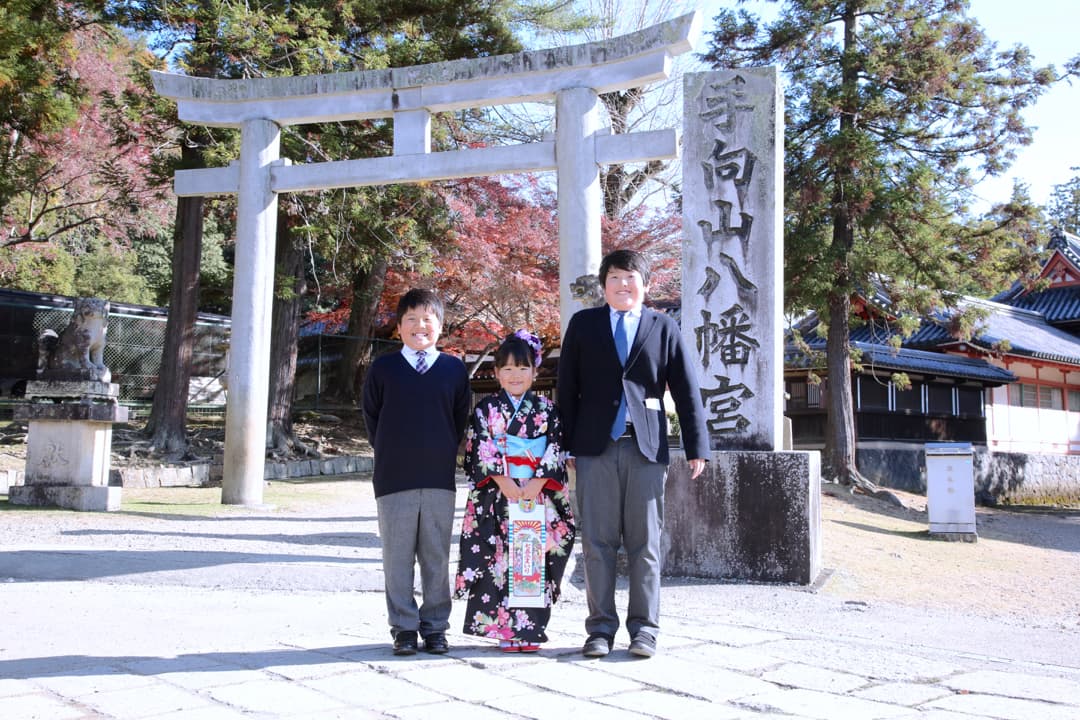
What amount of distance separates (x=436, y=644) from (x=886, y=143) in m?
13.1

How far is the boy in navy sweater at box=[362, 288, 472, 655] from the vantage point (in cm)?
378

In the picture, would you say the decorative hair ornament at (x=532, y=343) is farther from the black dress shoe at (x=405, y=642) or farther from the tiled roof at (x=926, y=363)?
the tiled roof at (x=926, y=363)

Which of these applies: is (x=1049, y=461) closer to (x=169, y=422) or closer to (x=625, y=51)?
(x=625, y=51)

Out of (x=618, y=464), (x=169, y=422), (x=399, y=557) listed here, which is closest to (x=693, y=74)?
(x=618, y=464)

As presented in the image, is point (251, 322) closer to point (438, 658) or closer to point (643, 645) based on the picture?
point (438, 658)

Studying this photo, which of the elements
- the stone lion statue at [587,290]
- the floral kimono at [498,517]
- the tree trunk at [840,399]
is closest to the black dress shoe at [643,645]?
the floral kimono at [498,517]

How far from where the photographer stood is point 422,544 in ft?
12.6

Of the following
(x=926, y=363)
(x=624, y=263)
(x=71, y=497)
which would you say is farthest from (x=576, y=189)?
(x=926, y=363)

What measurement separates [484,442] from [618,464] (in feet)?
1.95

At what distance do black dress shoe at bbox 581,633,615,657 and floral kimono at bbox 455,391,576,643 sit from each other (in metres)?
0.23

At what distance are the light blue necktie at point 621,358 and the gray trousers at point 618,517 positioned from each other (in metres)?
0.05

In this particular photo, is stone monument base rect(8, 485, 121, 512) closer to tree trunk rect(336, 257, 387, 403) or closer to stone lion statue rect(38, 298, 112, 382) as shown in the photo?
stone lion statue rect(38, 298, 112, 382)

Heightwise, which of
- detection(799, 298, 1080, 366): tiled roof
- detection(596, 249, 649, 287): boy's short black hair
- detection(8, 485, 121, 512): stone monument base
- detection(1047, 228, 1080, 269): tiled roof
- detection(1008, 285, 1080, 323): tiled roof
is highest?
detection(1047, 228, 1080, 269): tiled roof

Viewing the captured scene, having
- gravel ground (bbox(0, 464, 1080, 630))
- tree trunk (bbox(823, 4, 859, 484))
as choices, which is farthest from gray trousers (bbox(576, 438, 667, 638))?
tree trunk (bbox(823, 4, 859, 484))
